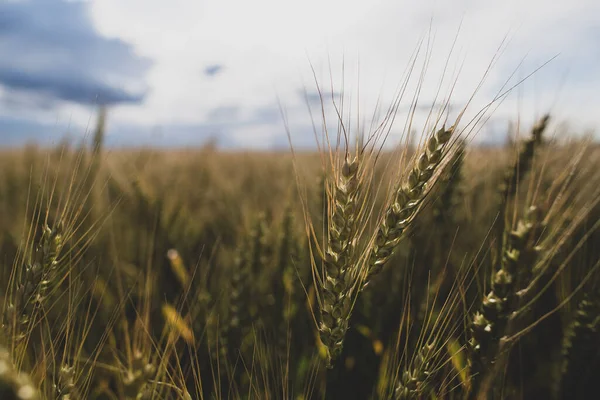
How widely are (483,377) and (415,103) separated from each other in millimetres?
650

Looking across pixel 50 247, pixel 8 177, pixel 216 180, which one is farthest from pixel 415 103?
pixel 8 177

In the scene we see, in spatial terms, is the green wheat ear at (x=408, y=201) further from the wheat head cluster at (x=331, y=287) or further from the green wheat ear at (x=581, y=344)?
the green wheat ear at (x=581, y=344)

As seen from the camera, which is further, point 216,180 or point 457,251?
point 216,180

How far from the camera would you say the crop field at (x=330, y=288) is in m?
0.85

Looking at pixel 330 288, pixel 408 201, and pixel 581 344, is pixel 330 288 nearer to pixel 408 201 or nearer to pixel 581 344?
pixel 408 201

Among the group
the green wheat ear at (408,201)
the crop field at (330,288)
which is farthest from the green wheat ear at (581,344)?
the green wheat ear at (408,201)

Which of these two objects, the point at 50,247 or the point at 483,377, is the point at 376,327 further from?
the point at 50,247

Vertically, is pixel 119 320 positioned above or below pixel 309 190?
below

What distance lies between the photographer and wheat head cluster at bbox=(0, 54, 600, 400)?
85cm

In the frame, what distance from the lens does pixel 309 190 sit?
8.81 ft

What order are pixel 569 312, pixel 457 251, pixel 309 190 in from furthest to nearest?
pixel 309 190
pixel 457 251
pixel 569 312

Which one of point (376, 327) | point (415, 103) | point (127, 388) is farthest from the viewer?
point (376, 327)

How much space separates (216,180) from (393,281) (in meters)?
2.01

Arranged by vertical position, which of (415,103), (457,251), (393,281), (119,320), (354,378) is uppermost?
(415,103)
